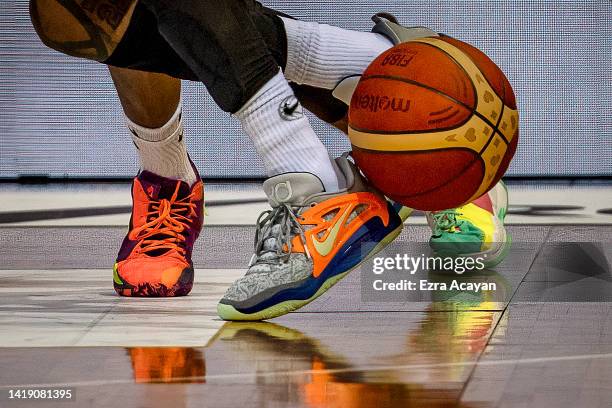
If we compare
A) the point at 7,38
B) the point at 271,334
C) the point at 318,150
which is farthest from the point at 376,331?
the point at 7,38

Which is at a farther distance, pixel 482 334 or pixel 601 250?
pixel 601 250

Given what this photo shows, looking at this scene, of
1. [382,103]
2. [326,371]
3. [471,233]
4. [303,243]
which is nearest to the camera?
[326,371]

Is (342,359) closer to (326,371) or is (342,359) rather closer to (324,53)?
(326,371)

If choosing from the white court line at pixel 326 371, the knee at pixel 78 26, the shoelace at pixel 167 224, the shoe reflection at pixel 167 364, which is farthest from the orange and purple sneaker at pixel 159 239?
the white court line at pixel 326 371

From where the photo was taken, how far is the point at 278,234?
184 centimetres

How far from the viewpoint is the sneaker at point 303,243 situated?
5.95 ft

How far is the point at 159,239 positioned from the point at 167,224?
0.03m

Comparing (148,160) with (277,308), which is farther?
(148,160)

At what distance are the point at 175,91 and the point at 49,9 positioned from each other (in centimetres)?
31

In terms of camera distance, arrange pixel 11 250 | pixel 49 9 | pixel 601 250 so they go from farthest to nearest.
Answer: pixel 11 250 → pixel 601 250 → pixel 49 9

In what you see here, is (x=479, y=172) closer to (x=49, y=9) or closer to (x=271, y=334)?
(x=271, y=334)

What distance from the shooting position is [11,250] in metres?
2.88

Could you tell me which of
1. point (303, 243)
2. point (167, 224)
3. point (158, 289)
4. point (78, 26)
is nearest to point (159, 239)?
point (167, 224)

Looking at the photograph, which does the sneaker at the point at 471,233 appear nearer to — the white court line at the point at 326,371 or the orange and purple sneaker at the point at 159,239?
the orange and purple sneaker at the point at 159,239
